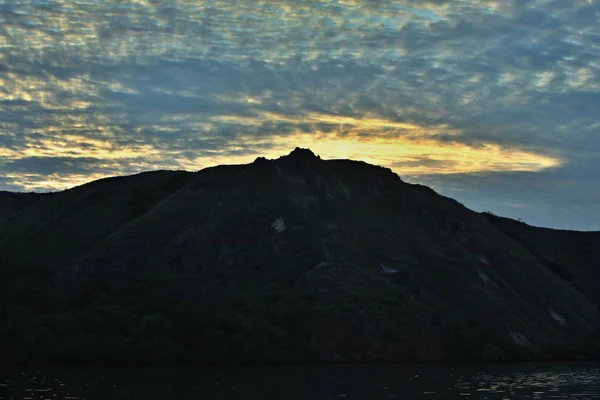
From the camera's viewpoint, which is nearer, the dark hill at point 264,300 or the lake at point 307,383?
the lake at point 307,383

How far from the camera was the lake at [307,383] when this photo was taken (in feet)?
281

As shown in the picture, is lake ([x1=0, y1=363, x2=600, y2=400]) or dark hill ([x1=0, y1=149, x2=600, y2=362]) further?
dark hill ([x1=0, y1=149, x2=600, y2=362])

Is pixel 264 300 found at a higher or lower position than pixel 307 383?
higher

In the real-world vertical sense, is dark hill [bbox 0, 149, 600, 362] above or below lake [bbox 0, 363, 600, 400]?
above

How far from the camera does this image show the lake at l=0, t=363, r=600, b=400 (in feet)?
281

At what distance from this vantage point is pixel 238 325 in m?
166

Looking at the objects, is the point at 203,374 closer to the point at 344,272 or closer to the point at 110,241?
the point at 344,272

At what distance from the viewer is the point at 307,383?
101938 millimetres

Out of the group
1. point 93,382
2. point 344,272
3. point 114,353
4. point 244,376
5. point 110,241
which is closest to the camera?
point 93,382

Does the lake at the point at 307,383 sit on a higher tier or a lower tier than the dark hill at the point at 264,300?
lower

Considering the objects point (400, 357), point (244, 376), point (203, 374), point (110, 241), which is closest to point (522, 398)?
point (244, 376)

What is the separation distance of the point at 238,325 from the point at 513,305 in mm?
69902

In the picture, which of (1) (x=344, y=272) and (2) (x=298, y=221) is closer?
(1) (x=344, y=272)

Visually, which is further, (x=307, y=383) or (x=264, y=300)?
(x=264, y=300)
